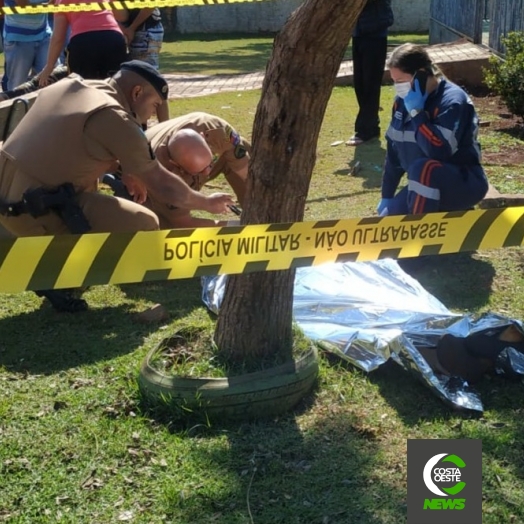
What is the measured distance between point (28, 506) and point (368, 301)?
2.09 m

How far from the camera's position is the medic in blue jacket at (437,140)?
17.7 feet

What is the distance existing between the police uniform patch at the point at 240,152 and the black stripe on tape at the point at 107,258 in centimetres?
272

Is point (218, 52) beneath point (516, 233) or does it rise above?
beneath

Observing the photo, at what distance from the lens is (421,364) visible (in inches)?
156

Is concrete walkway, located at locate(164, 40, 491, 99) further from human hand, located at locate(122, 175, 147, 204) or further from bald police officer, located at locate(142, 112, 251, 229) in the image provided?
human hand, located at locate(122, 175, 147, 204)

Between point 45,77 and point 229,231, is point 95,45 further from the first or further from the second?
point 229,231

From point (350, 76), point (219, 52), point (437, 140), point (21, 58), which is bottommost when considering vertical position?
point (219, 52)

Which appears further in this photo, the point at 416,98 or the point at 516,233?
the point at 416,98

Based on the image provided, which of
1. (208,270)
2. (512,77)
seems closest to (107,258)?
(208,270)

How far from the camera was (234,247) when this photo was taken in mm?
3416

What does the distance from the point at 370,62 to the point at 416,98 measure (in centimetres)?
348

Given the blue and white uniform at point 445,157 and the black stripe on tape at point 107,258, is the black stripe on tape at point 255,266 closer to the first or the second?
the black stripe on tape at point 107,258

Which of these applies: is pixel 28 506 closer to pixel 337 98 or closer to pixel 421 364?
pixel 421 364

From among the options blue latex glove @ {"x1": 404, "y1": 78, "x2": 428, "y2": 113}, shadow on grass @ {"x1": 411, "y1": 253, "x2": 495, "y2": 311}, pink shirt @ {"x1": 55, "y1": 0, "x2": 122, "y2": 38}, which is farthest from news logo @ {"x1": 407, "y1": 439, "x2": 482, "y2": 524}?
pink shirt @ {"x1": 55, "y1": 0, "x2": 122, "y2": 38}
